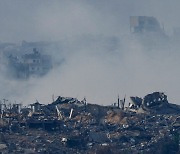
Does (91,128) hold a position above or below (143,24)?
below

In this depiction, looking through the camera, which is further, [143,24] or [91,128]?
[143,24]

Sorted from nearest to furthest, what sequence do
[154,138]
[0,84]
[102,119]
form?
1. [154,138]
2. [102,119]
3. [0,84]

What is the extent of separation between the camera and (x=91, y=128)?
156 ft

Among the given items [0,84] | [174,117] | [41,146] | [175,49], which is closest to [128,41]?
[175,49]

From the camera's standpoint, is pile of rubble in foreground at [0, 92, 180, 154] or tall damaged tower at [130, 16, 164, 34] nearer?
pile of rubble in foreground at [0, 92, 180, 154]

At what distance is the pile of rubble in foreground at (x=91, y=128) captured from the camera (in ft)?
144

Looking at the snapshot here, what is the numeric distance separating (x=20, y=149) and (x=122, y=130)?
6930 mm

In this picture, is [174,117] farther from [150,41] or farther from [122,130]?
[150,41]

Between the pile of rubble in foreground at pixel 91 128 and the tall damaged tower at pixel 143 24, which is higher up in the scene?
the tall damaged tower at pixel 143 24

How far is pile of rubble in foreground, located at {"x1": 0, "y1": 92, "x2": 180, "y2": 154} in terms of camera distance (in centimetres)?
4400

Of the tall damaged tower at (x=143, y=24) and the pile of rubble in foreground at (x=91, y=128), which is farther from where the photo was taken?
the tall damaged tower at (x=143, y=24)

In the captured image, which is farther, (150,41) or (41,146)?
(150,41)

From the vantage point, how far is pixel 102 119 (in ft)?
166

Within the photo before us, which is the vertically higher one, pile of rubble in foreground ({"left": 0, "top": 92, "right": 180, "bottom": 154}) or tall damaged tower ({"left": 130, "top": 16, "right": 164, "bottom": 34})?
tall damaged tower ({"left": 130, "top": 16, "right": 164, "bottom": 34})
